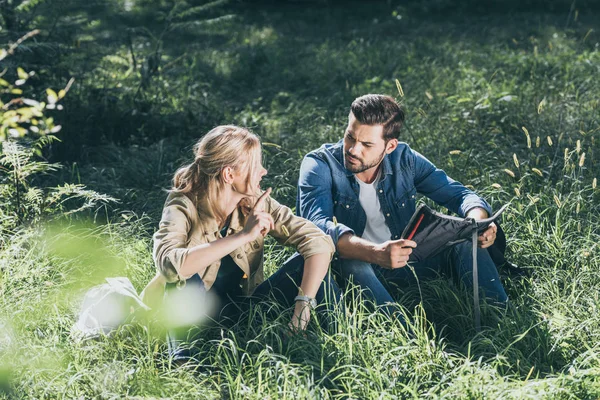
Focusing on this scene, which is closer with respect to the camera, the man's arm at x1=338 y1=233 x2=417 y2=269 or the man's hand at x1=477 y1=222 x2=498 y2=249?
the man's arm at x1=338 y1=233 x2=417 y2=269

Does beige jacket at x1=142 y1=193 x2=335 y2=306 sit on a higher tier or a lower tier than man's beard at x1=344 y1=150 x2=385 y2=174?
lower

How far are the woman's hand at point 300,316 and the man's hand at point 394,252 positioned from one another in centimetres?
40

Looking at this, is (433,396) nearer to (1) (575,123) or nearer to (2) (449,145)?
(2) (449,145)

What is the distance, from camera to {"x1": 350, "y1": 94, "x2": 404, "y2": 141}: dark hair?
3.83 meters

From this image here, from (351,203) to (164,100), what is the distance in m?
4.09

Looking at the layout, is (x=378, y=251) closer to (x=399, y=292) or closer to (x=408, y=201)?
(x=399, y=292)

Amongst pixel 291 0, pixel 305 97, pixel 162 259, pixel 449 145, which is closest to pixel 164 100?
pixel 305 97

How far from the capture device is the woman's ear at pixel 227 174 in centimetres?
339

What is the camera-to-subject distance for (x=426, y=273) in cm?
397

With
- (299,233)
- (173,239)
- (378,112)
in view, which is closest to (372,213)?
(378,112)

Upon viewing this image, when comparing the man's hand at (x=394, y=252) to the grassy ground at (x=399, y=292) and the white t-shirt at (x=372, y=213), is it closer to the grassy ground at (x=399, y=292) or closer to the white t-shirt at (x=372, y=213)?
the grassy ground at (x=399, y=292)

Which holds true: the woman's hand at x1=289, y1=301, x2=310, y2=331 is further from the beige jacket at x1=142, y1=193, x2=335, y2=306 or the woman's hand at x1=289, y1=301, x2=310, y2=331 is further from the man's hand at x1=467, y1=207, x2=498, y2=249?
the man's hand at x1=467, y1=207, x2=498, y2=249

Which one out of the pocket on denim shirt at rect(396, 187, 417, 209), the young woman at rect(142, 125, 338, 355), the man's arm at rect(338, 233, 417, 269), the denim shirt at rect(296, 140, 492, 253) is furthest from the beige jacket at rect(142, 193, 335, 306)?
the pocket on denim shirt at rect(396, 187, 417, 209)

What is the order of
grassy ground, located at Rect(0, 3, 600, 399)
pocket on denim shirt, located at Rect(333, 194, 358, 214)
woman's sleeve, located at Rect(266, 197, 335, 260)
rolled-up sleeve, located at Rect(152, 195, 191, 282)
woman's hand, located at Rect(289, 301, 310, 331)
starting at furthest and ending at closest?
1. pocket on denim shirt, located at Rect(333, 194, 358, 214)
2. woman's sleeve, located at Rect(266, 197, 335, 260)
3. woman's hand, located at Rect(289, 301, 310, 331)
4. rolled-up sleeve, located at Rect(152, 195, 191, 282)
5. grassy ground, located at Rect(0, 3, 600, 399)
